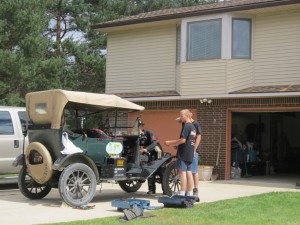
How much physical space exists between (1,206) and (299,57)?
10.7m

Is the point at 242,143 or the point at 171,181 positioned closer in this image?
the point at 171,181

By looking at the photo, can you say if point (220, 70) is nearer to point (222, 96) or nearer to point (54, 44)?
point (222, 96)

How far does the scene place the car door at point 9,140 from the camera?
45.2 ft

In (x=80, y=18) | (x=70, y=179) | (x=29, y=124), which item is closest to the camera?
(x=70, y=179)

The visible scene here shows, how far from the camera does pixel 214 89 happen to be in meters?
18.2

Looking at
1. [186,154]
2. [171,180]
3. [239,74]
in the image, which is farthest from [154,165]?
[239,74]

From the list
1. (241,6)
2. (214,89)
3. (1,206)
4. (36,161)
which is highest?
(241,6)

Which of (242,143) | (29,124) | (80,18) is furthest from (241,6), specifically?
(80,18)

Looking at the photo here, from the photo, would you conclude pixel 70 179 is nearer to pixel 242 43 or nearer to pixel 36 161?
pixel 36 161

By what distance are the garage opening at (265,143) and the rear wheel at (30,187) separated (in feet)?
26.9

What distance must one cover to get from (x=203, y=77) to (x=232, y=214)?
9027 mm

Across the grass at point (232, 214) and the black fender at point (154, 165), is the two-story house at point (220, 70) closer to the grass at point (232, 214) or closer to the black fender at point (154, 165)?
the black fender at point (154, 165)

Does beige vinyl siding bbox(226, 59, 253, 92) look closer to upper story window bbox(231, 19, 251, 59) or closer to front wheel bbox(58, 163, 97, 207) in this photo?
upper story window bbox(231, 19, 251, 59)

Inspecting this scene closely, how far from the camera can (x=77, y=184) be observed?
11.0 m
